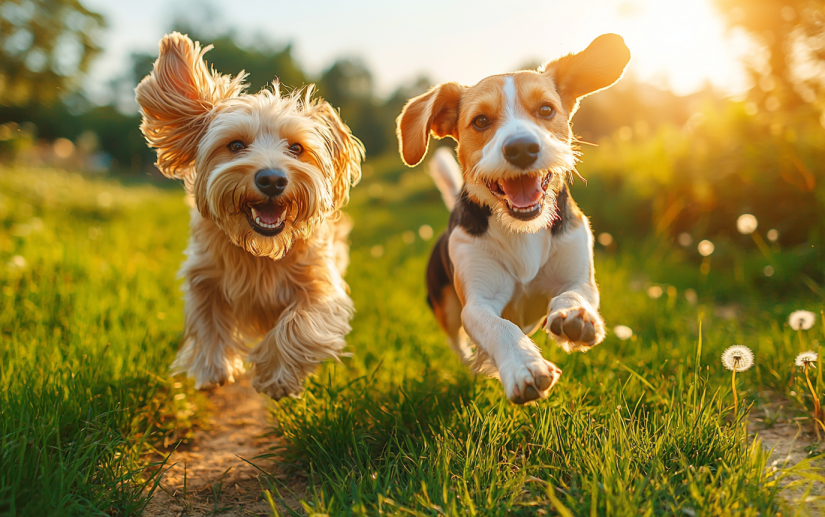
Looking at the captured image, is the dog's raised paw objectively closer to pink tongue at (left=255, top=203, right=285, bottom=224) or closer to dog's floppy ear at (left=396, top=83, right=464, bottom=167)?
dog's floppy ear at (left=396, top=83, right=464, bottom=167)

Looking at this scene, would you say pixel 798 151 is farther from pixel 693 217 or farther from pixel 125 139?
pixel 125 139

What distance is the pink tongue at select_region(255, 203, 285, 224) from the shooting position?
9.78 ft

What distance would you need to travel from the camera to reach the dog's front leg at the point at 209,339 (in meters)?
3.11

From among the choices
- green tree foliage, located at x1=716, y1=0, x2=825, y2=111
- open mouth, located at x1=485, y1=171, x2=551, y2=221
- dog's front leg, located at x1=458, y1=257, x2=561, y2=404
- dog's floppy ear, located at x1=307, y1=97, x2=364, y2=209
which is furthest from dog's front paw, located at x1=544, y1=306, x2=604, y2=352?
green tree foliage, located at x1=716, y1=0, x2=825, y2=111

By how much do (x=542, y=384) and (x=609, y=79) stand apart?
191cm

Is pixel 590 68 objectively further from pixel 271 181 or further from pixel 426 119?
pixel 271 181

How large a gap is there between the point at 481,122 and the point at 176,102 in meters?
1.87

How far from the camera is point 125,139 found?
1757 inches

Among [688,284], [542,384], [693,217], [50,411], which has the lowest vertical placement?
[50,411]

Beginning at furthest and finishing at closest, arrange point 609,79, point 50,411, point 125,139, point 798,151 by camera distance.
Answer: point 125,139 → point 798,151 → point 609,79 → point 50,411

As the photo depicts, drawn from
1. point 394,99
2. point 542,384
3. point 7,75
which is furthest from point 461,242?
point 394,99

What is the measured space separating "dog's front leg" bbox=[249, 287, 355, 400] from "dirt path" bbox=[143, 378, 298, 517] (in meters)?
0.33

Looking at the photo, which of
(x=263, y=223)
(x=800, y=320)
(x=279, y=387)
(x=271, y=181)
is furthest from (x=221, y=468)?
(x=800, y=320)

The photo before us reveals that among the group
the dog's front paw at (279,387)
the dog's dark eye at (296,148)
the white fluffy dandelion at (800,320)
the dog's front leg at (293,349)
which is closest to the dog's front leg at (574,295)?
the white fluffy dandelion at (800,320)
